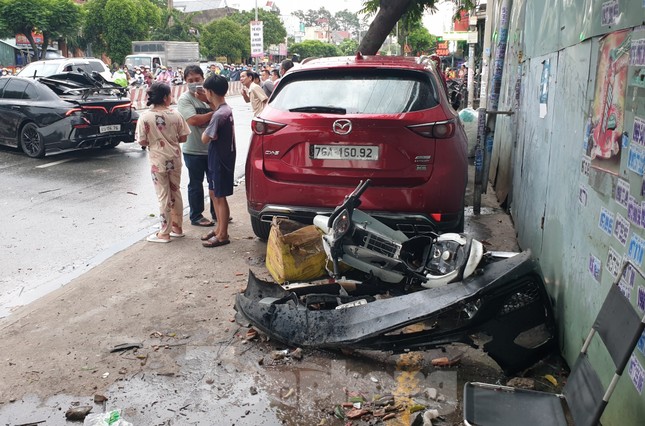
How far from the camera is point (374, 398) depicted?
11.2 ft

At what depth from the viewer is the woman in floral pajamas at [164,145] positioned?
6215 mm

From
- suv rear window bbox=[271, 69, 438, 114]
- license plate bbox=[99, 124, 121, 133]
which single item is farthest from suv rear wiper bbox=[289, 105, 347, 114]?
license plate bbox=[99, 124, 121, 133]

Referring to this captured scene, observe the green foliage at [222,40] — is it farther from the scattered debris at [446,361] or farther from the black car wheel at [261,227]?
the scattered debris at [446,361]

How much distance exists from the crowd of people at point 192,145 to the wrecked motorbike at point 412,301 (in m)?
1.91

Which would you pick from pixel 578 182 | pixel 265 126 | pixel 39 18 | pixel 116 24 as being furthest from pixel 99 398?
pixel 116 24

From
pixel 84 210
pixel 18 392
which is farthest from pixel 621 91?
pixel 84 210

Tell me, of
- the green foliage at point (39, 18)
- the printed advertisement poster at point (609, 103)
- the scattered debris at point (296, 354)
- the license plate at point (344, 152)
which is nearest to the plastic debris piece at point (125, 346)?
the scattered debris at point (296, 354)

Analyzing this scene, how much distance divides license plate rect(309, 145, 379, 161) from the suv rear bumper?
45 cm

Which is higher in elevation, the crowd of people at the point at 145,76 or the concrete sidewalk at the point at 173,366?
the crowd of people at the point at 145,76

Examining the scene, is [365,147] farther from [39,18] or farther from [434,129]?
[39,18]

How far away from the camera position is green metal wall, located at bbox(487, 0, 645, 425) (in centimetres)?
255

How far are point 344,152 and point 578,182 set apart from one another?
2.04 metres

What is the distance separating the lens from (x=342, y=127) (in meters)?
4.94

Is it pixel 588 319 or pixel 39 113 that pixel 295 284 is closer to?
pixel 588 319
